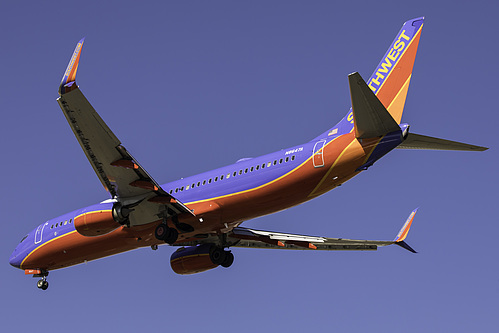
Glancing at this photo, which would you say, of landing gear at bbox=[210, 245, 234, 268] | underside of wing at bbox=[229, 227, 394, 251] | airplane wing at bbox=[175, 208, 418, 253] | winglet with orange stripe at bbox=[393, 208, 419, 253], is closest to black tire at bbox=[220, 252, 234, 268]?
landing gear at bbox=[210, 245, 234, 268]

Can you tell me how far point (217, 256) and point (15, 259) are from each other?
1071 cm

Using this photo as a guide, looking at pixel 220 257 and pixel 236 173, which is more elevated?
pixel 236 173

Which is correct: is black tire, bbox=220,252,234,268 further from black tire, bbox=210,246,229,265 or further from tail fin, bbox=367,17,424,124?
tail fin, bbox=367,17,424,124

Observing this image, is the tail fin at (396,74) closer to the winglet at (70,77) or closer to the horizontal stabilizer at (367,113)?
the horizontal stabilizer at (367,113)

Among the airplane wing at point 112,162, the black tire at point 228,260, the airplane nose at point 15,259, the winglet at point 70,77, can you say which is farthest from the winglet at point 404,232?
the airplane nose at point 15,259

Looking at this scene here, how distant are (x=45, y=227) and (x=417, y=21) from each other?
2026 centimetres

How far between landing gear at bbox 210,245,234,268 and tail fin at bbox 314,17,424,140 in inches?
358

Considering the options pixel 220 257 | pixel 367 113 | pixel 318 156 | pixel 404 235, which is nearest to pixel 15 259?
pixel 220 257

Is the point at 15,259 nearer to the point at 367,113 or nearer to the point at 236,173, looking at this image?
the point at 236,173

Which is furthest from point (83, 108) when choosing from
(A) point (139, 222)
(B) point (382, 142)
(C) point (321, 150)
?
(B) point (382, 142)

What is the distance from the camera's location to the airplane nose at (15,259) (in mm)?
36594

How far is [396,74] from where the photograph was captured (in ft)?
93.6

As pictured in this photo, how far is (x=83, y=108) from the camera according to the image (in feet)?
86.4

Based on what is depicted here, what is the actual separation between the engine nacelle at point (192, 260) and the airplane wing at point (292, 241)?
1.37 feet
